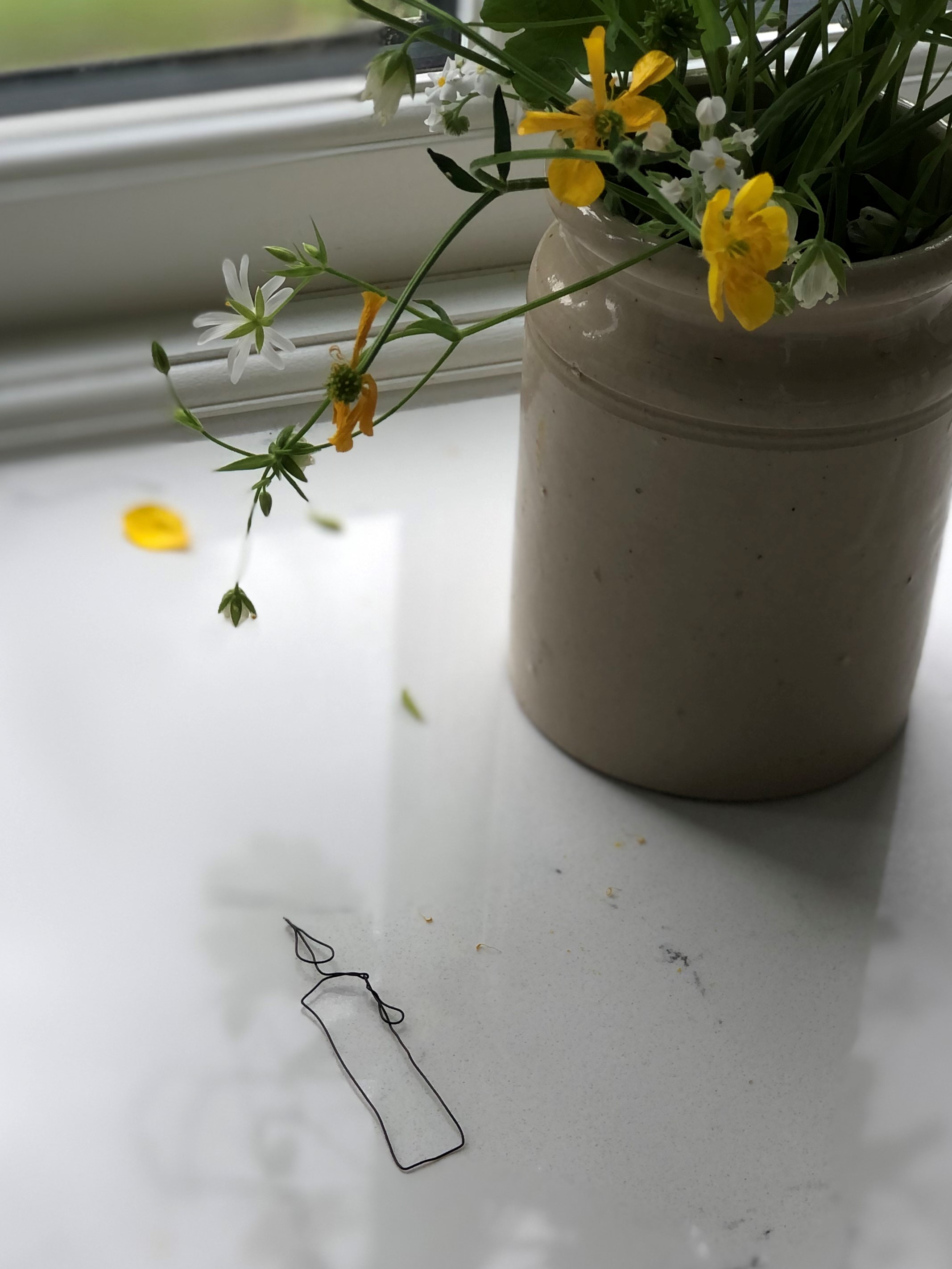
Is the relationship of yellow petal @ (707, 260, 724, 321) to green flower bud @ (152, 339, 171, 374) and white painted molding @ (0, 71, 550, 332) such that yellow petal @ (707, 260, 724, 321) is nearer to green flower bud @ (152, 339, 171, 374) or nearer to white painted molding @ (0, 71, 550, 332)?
green flower bud @ (152, 339, 171, 374)

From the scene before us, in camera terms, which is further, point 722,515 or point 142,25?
point 142,25

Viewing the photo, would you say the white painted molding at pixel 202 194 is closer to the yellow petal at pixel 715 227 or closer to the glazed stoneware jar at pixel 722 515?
the glazed stoneware jar at pixel 722 515

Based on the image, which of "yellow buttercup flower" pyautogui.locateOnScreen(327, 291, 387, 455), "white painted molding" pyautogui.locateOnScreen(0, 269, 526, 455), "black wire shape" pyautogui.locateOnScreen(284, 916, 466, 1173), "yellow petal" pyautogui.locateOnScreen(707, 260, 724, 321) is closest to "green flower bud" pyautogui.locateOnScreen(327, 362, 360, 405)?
"yellow buttercup flower" pyautogui.locateOnScreen(327, 291, 387, 455)

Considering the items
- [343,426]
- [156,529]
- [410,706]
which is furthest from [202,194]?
[343,426]

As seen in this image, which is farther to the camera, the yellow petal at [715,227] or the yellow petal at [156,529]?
the yellow petal at [156,529]

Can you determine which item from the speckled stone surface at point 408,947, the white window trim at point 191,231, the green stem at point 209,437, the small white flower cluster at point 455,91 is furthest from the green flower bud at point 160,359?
the white window trim at point 191,231

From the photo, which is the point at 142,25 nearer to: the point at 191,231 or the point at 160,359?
the point at 191,231
